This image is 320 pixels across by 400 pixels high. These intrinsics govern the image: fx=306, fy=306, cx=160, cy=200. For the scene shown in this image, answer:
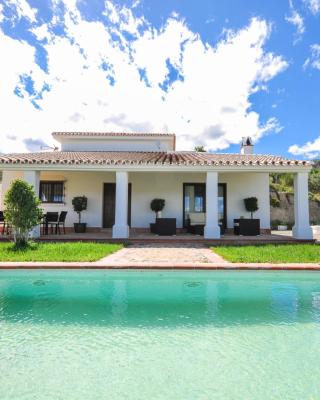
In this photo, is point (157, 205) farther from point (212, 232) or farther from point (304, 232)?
point (304, 232)

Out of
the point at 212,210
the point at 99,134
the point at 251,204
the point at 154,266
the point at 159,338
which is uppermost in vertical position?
the point at 99,134

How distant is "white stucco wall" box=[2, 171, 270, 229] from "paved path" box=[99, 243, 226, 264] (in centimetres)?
550

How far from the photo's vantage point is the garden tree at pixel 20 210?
11.4 m

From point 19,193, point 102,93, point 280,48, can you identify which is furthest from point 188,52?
point 19,193

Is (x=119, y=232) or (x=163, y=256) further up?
(x=119, y=232)

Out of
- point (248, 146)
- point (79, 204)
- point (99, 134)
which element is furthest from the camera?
point (248, 146)

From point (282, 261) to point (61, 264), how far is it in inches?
248

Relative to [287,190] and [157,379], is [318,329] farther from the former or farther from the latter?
[287,190]

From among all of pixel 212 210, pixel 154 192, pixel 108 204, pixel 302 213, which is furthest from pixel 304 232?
pixel 108 204

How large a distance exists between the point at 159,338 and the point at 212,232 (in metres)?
10.0

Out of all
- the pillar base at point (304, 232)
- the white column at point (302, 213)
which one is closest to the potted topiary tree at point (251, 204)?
the white column at point (302, 213)

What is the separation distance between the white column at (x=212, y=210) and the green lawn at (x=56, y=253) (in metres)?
4.43

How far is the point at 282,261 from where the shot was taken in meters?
8.94

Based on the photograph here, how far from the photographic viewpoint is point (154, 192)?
17.8m
